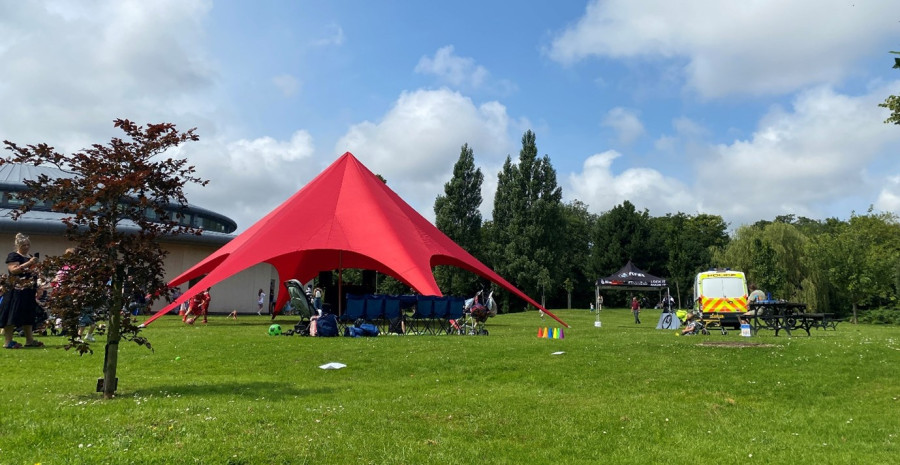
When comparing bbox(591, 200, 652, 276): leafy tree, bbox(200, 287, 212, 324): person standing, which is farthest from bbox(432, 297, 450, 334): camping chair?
bbox(591, 200, 652, 276): leafy tree

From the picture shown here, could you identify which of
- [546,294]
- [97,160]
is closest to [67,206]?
[97,160]

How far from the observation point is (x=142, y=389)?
744cm

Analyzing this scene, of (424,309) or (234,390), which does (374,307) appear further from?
(234,390)

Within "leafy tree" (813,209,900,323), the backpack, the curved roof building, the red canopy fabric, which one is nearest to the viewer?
the backpack

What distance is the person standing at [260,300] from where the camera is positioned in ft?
120

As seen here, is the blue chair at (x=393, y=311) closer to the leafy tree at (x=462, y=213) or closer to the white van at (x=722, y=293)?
the white van at (x=722, y=293)

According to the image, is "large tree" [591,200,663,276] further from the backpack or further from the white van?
the backpack

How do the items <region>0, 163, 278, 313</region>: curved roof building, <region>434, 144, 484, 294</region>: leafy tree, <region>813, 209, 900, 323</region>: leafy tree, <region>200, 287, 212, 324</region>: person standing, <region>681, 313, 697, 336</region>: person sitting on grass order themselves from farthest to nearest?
<region>434, 144, 484, 294</region>: leafy tree, <region>813, 209, 900, 323</region>: leafy tree, <region>0, 163, 278, 313</region>: curved roof building, <region>681, 313, 697, 336</region>: person sitting on grass, <region>200, 287, 212, 324</region>: person standing

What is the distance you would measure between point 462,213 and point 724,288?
102 ft

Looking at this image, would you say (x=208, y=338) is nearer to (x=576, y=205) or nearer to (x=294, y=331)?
(x=294, y=331)

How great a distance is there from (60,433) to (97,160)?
3.29m

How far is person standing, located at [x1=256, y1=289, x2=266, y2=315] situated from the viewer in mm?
36487

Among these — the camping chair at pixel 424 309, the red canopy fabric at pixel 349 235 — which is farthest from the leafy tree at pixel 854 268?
the camping chair at pixel 424 309

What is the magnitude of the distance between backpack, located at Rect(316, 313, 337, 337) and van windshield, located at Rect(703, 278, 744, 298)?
13461 millimetres
